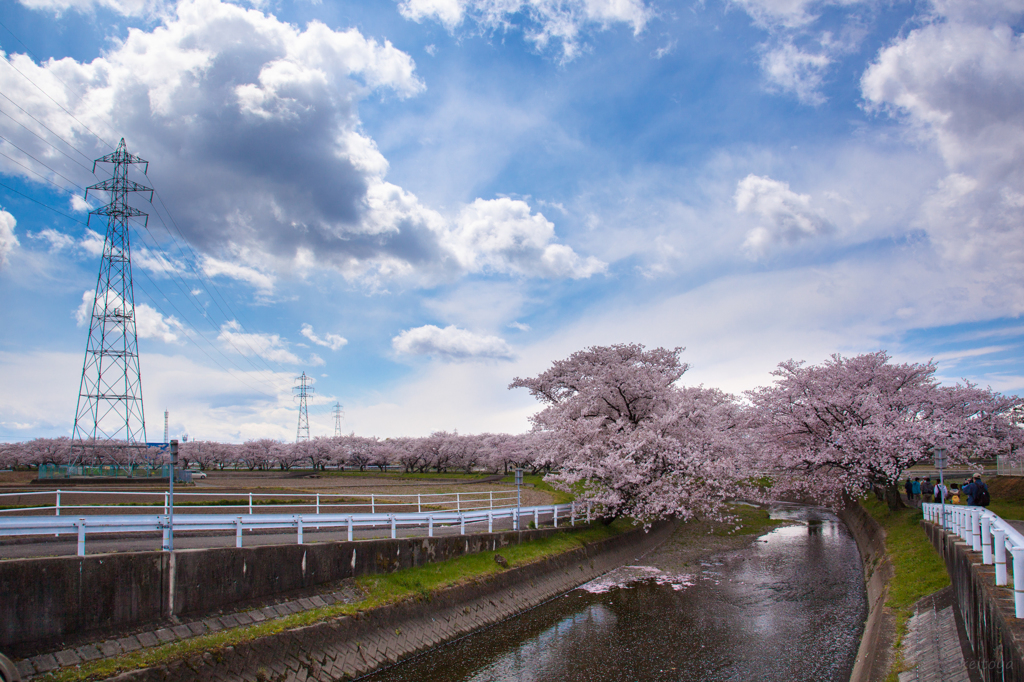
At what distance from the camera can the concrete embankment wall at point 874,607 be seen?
12.0 m

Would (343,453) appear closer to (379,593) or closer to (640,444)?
(640,444)

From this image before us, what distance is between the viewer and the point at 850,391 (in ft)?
99.2

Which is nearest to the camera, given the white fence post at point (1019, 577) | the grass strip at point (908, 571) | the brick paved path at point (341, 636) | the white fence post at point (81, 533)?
the white fence post at point (1019, 577)

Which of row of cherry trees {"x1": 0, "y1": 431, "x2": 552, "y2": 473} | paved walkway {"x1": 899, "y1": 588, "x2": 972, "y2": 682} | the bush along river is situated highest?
paved walkway {"x1": 899, "y1": 588, "x2": 972, "y2": 682}

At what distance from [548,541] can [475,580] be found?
647cm

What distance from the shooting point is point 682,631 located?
17188 millimetres

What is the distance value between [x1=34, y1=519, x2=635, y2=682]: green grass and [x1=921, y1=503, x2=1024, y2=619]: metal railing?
42.1ft

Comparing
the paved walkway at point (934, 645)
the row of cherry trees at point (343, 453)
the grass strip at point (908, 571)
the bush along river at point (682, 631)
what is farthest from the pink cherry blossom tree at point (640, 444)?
the row of cherry trees at point (343, 453)

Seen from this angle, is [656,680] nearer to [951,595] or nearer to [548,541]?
[951,595]

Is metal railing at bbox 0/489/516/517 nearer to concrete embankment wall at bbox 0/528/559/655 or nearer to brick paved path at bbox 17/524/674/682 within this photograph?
concrete embankment wall at bbox 0/528/559/655

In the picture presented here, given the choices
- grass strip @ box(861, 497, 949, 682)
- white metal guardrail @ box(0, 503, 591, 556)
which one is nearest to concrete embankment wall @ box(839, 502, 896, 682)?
grass strip @ box(861, 497, 949, 682)

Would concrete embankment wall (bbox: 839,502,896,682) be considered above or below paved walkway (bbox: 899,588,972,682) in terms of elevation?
below

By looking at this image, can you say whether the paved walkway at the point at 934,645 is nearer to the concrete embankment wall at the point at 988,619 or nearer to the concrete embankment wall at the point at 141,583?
the concrete embankment wall at the point at 988,619

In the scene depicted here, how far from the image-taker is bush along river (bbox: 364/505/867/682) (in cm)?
1425
